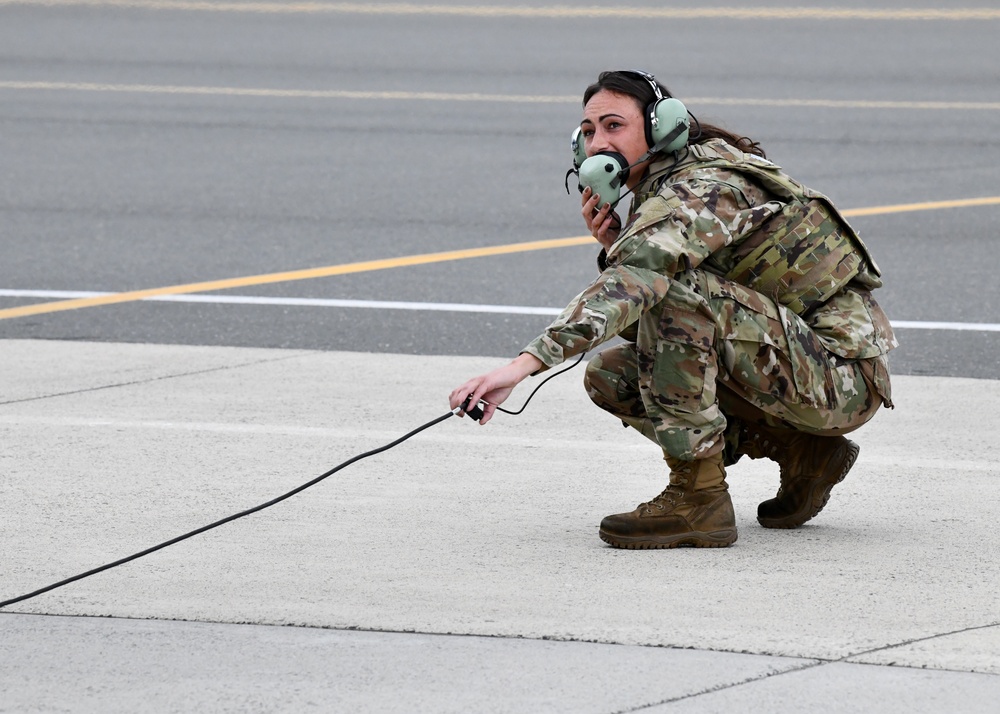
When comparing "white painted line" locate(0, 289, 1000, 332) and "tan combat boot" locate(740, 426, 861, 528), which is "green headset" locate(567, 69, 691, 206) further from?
"white painted line" locate(0, 289, 1000, 332)

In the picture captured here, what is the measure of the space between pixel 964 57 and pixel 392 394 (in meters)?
12.1

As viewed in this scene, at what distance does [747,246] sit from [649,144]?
→ 35 centimetres

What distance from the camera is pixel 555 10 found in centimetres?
1997

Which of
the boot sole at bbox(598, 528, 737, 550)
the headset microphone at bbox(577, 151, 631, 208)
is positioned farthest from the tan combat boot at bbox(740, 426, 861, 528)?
the headset microphone at bbox(577, 151, 631, 208)

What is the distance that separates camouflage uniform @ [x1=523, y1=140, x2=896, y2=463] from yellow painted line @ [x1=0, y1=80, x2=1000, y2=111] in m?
10.1

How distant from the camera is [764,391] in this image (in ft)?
14.0

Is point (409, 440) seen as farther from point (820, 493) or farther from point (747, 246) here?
point (747, 246)

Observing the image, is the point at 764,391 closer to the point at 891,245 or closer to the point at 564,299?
the point at 564,299

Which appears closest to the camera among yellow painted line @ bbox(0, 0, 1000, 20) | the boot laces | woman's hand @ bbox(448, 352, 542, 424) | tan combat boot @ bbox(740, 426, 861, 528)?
woman's hand @ bbox(448, 352, 542, 424)

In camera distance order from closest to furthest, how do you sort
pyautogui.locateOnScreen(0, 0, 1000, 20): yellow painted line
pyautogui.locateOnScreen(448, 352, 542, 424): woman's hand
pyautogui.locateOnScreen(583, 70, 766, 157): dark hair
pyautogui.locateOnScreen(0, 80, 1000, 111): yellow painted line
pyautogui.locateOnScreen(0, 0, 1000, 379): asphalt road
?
pyautogui.locateOnScreen(448, 352, 542, 424): woman's hand < pyautogui.locateOnScreen(583, 70, 766, 157): dark hair < pyautogui.locateOnScreen(0, 0, 1000, 379): asphalt road < pyautogui.locateOnScreen(0, 80, 1000, 111): yellow painted line < pyautogui.locateOnScreen(0, 0, 1000, 20): yellow painted line

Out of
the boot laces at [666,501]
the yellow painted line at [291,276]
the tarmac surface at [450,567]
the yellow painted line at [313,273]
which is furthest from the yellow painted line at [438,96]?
the boot laces at [666,501]

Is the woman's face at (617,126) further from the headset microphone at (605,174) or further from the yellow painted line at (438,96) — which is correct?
the yellow painted line at (438,96)

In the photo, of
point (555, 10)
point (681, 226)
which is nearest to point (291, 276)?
point (681, 226)

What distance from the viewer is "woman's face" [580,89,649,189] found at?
168 inches
